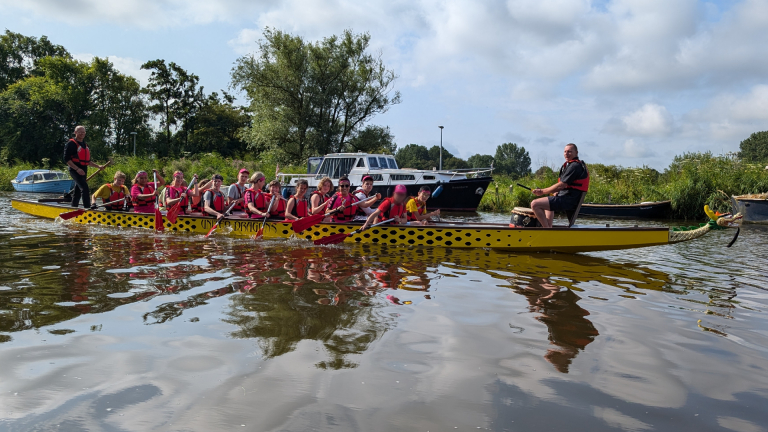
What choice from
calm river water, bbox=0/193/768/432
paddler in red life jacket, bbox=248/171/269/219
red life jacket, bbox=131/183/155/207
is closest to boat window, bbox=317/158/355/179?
red life jacket, bbox=131/183/155/207

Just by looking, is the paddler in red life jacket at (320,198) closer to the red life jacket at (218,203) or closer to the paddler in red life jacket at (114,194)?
the red life jacket at (218,203)

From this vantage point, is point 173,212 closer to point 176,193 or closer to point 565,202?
point 176,193

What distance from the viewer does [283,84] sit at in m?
30.1

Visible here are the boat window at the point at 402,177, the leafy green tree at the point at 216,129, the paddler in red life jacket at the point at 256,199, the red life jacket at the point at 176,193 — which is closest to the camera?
the paddler in red life jacket at the point at 256,199

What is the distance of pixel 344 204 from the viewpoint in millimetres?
9805

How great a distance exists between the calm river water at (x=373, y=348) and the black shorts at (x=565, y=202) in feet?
3.69

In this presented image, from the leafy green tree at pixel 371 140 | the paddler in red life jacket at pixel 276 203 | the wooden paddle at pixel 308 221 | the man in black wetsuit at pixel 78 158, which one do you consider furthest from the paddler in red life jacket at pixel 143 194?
the leafy green tree at pixel 371 140

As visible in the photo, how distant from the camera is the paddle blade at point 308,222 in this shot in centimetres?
962

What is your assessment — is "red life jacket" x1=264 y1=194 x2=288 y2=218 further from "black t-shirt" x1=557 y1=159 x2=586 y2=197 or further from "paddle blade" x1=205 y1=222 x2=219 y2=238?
"black t-shirt" x1=557 y1=159 x2=586 y2=197

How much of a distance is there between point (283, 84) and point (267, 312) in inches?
1068

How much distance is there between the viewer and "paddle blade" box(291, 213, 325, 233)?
9617 millimetres

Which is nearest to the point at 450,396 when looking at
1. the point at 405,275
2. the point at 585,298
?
the point at 585,298

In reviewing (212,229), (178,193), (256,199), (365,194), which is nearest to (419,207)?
(365,194)

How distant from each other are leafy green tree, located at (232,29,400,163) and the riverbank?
36.5 ft
